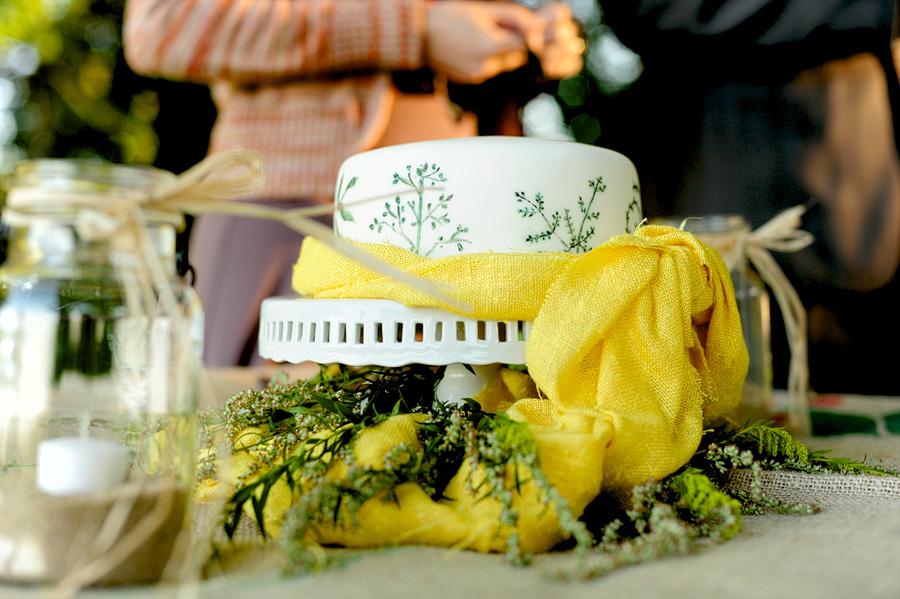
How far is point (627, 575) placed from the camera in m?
0.37

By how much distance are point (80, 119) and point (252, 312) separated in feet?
4.25

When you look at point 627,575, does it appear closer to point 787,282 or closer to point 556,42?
point 787,282

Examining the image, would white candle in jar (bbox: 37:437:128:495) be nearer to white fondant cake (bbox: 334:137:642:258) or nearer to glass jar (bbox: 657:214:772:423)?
white fondant cake (bbox: 334:137:642:258)

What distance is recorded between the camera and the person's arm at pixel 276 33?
0.93 m

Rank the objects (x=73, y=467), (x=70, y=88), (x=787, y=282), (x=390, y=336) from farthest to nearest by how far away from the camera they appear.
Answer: (x=70, y=88), (x=787, y=282), (x=390, y=336), (x=73, y=467)

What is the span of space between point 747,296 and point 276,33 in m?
0.68

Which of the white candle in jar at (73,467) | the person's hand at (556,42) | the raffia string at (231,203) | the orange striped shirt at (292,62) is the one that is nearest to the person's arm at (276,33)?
the orange striped shirt at (292,62)

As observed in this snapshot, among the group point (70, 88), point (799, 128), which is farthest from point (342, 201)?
point (70, 88)

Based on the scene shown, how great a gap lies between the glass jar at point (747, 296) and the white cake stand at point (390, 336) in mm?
372

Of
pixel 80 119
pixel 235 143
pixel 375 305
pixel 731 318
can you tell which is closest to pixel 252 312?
pixel 235 143

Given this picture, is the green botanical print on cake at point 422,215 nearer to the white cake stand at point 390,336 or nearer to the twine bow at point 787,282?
the white cake stand at point 390,336

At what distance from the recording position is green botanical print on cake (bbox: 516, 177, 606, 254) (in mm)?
543

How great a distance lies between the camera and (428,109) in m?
1.06

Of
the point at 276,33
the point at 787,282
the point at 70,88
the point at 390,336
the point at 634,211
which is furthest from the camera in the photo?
the point at 70,88
